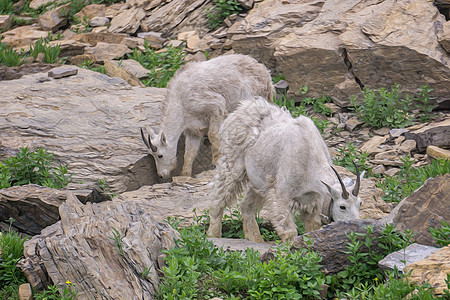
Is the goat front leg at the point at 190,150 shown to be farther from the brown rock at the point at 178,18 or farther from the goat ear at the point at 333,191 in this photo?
the brown rock at the point at 178,18

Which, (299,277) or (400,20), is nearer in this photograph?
(299,277)

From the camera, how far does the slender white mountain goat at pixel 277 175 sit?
7734mm

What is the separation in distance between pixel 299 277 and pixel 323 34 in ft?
27.9

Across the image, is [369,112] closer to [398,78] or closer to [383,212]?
[398,78]

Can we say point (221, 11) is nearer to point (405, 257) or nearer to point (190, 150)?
point (190, 150)

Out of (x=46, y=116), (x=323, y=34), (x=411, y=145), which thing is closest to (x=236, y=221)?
(x=411, y=145)

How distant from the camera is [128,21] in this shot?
57.0ft

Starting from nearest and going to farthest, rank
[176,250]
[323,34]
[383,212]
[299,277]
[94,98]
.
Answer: [299,277] < [176,250] < [383,212] < [94,98] < [323,34]

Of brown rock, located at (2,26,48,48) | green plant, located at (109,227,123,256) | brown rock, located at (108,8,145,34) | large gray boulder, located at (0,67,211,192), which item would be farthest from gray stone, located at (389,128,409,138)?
brown rock, located at (2,26,48,48)

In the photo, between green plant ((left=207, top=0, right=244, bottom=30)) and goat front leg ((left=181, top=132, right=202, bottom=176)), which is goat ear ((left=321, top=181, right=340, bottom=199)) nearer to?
goat front leg ((left=181, top=132, right=202, bottom=176))

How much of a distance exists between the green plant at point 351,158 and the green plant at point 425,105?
5.29 feet

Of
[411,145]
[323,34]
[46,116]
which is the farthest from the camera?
[323,34]

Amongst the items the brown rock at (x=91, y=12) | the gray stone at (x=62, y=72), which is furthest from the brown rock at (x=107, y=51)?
the brown rock at (x=91, y=12)

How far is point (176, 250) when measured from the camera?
668 cm
